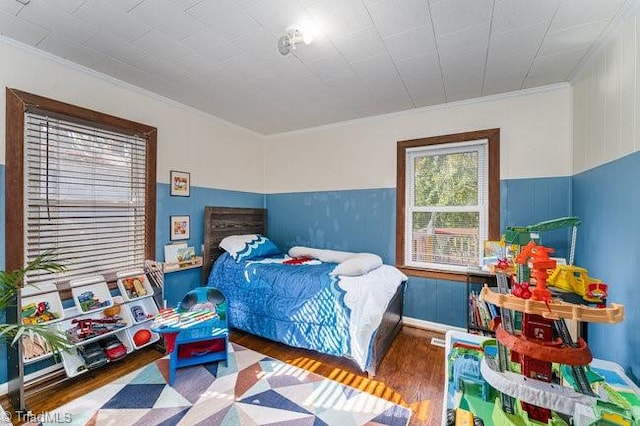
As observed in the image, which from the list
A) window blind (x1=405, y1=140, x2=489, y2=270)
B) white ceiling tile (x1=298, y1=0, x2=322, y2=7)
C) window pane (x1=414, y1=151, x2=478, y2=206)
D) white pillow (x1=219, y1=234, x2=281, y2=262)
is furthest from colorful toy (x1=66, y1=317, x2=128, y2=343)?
window pane (x1=414, y1=151, x2=478, y2=206)

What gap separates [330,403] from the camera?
1.89 m

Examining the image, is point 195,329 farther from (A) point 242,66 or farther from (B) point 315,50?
(B) point 315,50

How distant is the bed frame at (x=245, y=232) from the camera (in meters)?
2.38

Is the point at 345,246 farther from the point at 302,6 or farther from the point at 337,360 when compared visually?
the point at 302,6

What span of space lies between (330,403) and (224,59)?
267cm

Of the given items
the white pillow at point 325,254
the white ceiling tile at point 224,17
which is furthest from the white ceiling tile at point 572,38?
the white pillow at point 325,254

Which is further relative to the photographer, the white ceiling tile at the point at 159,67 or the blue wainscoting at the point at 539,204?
the blue wainscoting at the point at 539,204

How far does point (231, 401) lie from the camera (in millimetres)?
1896

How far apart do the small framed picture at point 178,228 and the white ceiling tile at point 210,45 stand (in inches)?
67.4

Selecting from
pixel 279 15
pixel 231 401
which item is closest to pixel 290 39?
pixel 279 15

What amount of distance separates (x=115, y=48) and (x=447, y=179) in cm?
323

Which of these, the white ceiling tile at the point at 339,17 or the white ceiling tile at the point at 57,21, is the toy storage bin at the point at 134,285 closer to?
the white ceiling tile at the point at 57,21

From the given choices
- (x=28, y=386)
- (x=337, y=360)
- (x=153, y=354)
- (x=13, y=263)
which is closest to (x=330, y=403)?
(x=337, y=360)

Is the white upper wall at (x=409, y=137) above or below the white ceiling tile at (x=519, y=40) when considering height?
below
